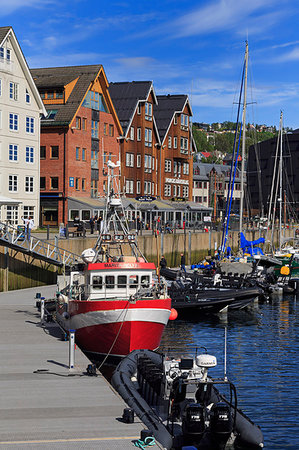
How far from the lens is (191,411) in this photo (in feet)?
54.0

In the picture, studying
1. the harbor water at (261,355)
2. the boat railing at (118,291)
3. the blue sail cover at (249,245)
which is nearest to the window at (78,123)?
the blue sail cover at (249,245)

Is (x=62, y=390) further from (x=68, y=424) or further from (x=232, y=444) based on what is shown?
(x=232, y=444)

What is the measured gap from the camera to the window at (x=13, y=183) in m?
63.6

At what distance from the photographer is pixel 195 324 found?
136 feet

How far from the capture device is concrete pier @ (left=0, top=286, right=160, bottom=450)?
15250 mm

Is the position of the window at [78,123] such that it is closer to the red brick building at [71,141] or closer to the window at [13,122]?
the red brick building at [71,141]

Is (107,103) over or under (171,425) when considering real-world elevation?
over

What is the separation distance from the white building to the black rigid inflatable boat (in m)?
43.2

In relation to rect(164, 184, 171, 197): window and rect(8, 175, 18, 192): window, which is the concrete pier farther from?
rect(164, 184, 171, 197): window

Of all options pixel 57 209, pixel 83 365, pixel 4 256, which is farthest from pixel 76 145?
pixel 83 365

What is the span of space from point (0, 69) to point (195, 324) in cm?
3250

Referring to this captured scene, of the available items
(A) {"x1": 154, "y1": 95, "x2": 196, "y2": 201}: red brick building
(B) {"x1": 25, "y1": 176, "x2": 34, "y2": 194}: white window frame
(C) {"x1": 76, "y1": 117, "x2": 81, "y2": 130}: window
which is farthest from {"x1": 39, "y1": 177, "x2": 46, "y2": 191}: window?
(A) {"x1": 154, "y1": 95, "x2": 196, "y2": 201}: red brick building

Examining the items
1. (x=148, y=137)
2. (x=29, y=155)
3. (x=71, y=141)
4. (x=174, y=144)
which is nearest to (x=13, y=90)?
(x=29, y=155)

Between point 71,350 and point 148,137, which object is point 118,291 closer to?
point 71,350
